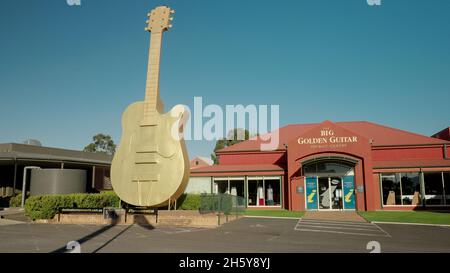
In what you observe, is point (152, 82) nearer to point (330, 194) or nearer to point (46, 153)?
point (330, 194)

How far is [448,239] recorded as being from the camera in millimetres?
11164

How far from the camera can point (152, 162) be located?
1510 cm

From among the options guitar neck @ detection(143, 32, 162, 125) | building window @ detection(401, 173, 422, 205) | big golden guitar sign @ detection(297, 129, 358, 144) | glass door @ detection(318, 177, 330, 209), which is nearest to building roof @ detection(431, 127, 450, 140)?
building window @ detection(401, 173, 422, 205)

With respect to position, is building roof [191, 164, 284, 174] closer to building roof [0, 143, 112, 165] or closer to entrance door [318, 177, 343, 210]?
entrance door [318, 177, 343, 210]

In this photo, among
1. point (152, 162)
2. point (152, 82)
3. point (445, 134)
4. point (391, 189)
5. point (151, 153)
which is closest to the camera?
point (152, 162)

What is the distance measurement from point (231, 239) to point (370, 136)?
829 inches

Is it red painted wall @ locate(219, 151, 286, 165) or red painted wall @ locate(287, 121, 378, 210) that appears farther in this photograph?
red painted wall @ locate(219, 151, 286, 165)

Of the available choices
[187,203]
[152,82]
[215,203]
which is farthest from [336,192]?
[152,82]

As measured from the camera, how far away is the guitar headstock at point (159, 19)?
16578mm

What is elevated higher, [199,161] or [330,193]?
[199,161]

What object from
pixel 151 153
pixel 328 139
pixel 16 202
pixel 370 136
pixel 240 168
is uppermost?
pixel 370 136

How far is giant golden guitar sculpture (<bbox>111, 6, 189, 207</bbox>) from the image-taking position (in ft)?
49.0

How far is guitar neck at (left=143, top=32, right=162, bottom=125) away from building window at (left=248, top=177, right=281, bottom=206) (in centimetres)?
1281

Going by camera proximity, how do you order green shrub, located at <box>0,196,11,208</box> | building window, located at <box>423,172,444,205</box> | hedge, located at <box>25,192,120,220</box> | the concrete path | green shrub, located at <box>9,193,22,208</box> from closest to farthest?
the concrete path
hedge, located at <box>25,192,120,220</box>
building window, located at <box>423,172,444,205</box>
green shrub, located at <box>9,193,22,208</box>
green shrub, located at <box>0,196,11,208</box>
